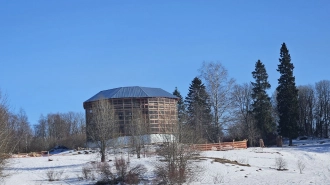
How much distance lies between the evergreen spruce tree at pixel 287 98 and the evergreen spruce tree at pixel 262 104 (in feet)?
11.0

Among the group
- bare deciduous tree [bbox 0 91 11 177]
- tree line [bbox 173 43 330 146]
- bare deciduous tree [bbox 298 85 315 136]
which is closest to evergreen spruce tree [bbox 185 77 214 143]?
tree line [bbox 173 43 330 146]

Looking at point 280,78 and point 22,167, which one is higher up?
point 280,78

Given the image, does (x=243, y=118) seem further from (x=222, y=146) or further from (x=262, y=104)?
(x=222, y=146)

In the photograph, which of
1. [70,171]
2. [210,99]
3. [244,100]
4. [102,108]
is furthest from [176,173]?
[244,100]

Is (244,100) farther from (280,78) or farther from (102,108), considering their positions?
(102,108)

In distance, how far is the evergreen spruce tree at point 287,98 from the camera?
6141 cm

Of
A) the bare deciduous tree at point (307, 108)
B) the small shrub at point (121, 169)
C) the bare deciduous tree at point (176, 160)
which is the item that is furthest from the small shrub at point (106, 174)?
the bare deciduous tree at point (307, 108)

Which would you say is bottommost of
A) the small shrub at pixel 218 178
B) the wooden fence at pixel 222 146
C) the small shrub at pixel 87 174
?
the small shrub at pixel 218 178

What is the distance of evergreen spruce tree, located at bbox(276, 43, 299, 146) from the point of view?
6141 cm

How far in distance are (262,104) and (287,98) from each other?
5096mm

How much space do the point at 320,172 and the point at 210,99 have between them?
27115 millimetres

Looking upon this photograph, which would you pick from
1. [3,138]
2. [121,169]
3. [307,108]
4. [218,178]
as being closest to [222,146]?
[218,178]

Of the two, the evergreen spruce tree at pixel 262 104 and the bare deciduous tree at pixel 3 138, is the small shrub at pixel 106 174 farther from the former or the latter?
the evergreen spruce tree at pixel 262 104

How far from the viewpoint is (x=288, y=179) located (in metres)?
28.3
